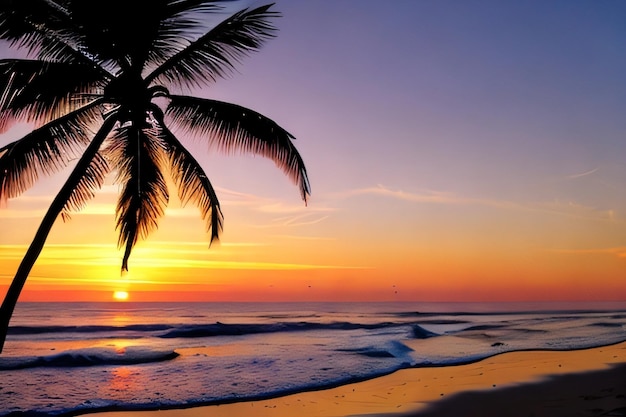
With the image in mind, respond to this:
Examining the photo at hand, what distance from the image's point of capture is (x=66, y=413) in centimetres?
1045

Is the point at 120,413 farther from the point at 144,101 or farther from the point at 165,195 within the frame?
the point at 144,101

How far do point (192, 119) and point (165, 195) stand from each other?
5.08 feet

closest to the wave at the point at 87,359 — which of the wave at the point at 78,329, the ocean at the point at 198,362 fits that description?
the ocean at the point at 198,362

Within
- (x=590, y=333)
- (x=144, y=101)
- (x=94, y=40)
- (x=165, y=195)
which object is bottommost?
(x=590, y=333)

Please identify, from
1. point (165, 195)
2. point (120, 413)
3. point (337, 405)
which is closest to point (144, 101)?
point (165, 195)

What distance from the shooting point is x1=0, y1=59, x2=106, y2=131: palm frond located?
805 centimetres

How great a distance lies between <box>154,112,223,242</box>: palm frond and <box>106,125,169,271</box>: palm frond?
1.03 ft

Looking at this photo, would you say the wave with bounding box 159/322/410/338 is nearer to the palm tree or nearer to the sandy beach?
the sandy beach

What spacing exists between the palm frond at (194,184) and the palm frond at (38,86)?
1644 mm

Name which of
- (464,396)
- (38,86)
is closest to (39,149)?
(38,86)

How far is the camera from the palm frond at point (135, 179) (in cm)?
944

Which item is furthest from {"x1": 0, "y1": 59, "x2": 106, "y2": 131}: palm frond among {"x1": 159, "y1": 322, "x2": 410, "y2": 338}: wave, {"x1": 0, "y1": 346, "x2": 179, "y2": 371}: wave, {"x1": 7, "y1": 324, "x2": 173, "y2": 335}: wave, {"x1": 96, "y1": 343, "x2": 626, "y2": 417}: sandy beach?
{"x1": 7, "y1": 324, "x2": 173, "y2": 335}: wave

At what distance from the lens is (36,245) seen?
689cm

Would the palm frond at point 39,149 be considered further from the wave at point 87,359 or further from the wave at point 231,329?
the wave at point 231,329
